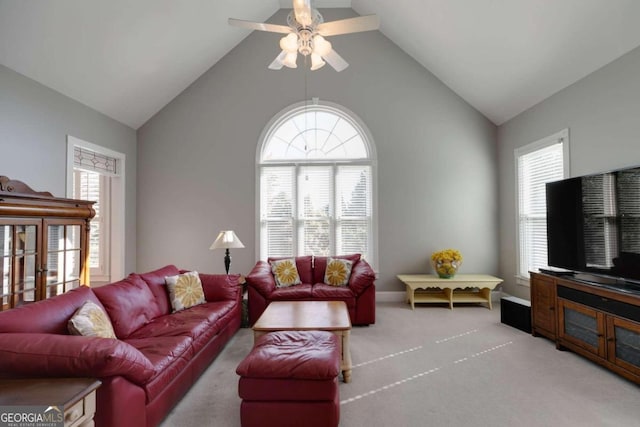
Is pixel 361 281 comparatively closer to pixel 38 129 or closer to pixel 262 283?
pixel 262 283

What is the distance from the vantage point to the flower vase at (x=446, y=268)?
4.81m

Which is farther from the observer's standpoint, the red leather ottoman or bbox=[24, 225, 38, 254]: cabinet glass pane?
bbox=[24, 225, 38, 254]: cabinet glass pane

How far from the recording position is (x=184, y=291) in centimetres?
341

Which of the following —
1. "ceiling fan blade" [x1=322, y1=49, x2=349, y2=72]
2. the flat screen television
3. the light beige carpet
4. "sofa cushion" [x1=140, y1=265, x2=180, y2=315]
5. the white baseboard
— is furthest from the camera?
the white baseboard

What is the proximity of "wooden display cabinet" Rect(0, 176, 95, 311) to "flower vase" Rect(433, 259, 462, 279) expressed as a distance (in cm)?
466

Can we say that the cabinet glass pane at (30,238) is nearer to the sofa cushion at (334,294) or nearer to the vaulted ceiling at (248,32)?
the vaulted ceiling at (248,32)

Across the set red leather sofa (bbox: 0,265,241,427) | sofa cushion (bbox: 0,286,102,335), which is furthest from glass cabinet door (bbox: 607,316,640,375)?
sofa cushion (bbox: 0,286,102,335)

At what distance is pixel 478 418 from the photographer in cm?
215

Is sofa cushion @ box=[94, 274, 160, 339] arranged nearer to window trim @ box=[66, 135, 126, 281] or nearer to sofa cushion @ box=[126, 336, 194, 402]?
sofa cushion @ box=[126, 336, 194, 402]

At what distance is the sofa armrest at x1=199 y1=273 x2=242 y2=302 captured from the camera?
146 inches

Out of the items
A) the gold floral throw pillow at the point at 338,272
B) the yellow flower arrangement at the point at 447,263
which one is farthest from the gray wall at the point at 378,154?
the gold floral throw pillow at the point at 338,272

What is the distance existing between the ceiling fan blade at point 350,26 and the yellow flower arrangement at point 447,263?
3.49 m

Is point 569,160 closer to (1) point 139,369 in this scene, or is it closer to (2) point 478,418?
(2) point 478,418

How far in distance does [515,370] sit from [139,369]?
Answer: 3.05 meters
